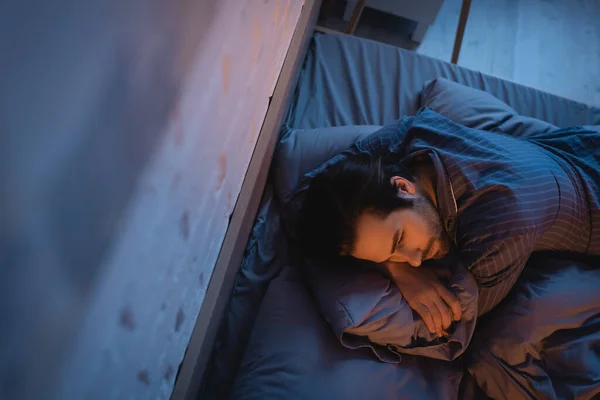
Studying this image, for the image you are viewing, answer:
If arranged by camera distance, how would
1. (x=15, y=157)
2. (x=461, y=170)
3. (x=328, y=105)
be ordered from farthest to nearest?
(x=328, y=105)
(x=461, y=170)
(x=15, y=157)

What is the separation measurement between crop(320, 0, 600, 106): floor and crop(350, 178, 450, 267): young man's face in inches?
51.3

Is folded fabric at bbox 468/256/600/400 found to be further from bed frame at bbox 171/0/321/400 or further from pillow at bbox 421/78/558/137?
bed frame at bbox 171/0/321/400

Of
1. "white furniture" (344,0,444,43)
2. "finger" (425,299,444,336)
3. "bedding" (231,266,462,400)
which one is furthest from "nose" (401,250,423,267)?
"white furniture" (344,0,444,43)

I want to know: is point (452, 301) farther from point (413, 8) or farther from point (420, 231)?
point (413, 8)

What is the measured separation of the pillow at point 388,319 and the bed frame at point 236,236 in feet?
0.78

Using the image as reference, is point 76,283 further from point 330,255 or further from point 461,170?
point 461,170

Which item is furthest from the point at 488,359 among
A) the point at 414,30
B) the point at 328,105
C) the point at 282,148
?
the point at 414,30

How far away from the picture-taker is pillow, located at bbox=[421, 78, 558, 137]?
1325mm

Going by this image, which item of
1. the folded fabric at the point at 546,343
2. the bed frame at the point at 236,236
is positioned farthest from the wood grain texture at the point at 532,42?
the folded fabric at the point at 546,343

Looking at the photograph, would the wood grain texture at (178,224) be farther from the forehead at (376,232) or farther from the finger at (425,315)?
the finger at (425,315)

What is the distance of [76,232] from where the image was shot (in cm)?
32

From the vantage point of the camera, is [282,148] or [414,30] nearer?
[282,148]

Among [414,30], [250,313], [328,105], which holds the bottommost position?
[250,313]

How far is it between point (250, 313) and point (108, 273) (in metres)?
0.79
